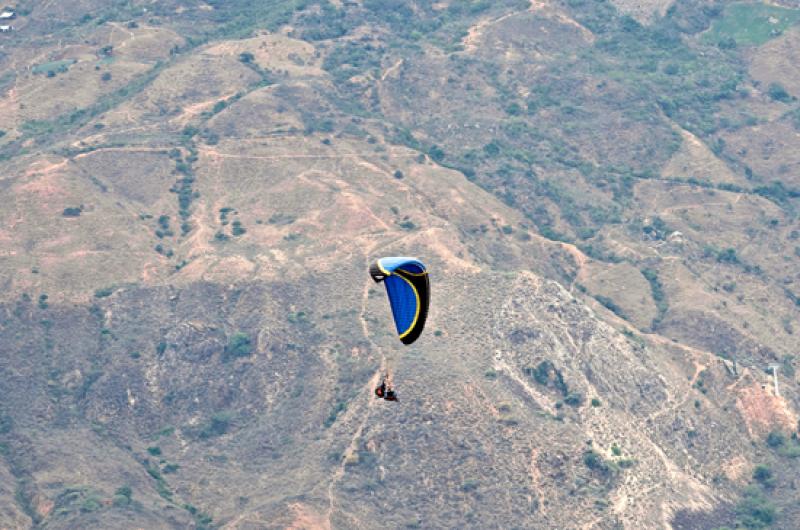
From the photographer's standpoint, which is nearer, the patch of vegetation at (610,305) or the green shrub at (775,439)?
the green shrub at (775,439)

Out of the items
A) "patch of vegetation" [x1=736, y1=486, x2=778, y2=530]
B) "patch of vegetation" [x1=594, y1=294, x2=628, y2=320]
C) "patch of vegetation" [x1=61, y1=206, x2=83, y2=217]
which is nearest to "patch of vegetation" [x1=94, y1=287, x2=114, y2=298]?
"patch of vegetation" [x1=61, y1=206, x2=83, y2=217]

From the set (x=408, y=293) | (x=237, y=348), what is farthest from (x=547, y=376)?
(x=408, y=293)

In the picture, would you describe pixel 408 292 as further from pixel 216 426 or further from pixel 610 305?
pixel 610 305

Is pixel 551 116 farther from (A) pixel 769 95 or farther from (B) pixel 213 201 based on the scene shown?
(B) pixel 213 201

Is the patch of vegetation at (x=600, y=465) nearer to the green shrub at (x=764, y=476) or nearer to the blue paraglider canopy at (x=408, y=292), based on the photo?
the green shrub at (x=764, y=476)

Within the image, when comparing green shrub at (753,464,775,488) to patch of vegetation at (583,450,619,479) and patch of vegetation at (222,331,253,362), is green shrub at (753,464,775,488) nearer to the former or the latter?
patch of vegetation at (583,450,619,479)

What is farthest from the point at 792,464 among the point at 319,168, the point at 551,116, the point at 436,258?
the point at 551,116

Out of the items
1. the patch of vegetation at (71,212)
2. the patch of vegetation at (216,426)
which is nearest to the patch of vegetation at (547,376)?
the patch of vegetation at (216,426)

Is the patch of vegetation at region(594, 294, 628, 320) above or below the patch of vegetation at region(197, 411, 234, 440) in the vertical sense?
below
